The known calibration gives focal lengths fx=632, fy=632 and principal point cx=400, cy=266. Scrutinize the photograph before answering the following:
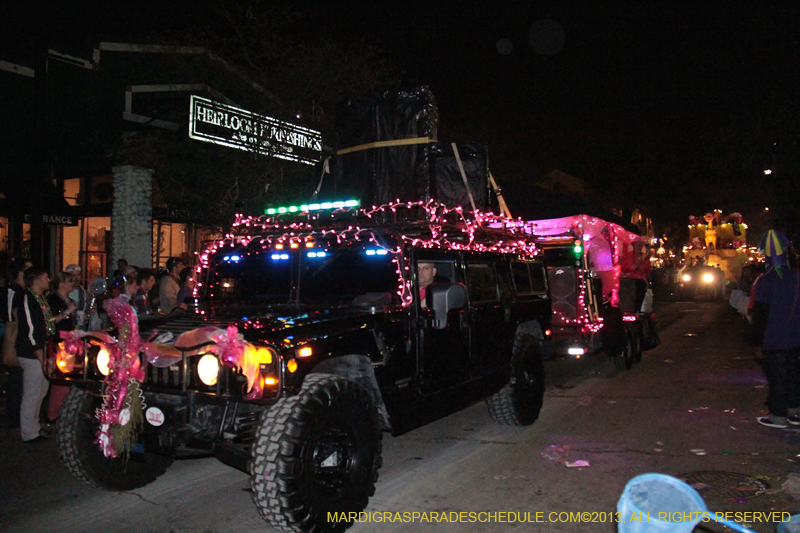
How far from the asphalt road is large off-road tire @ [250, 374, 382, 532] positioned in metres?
0.40

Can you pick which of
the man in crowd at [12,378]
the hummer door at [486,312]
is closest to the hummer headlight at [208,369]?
the hummer door at [486,312]

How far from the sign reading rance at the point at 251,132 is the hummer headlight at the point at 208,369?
8.74 metres

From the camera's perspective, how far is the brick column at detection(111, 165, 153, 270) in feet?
48.6

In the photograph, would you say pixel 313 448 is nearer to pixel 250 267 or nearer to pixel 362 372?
pixel 362 372

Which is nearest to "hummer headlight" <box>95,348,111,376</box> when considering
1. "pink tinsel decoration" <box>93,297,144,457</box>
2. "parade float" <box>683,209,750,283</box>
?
"pink tinsel decoration" <box>93,297,144,457</box>

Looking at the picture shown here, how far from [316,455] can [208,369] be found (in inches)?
34.9

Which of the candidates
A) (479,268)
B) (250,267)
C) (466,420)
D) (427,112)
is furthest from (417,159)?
(466,420)

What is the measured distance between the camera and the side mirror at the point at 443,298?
498 cm

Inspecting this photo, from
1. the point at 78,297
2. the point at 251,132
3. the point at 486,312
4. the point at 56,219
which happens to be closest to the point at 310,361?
the point at 486,312

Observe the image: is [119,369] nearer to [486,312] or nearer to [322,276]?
[322,276]

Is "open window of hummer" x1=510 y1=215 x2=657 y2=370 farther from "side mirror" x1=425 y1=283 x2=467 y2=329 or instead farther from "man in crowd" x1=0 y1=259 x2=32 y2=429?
"man in crowd" x1=0 y1=259 x2=32 y2=429

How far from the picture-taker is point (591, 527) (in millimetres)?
4289

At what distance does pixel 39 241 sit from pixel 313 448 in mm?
9442

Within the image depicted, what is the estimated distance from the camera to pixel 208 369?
156 inches
